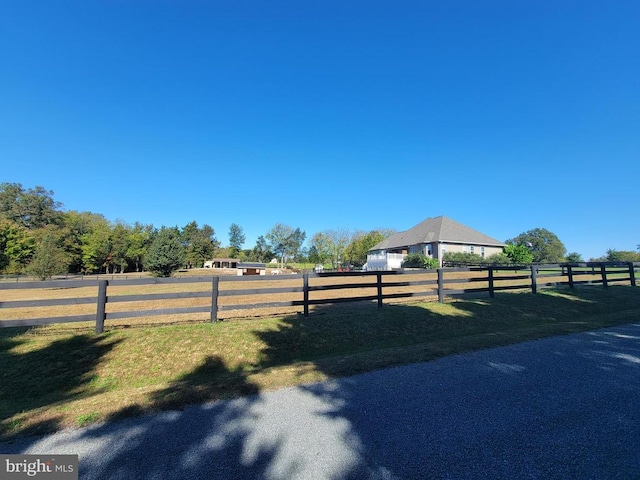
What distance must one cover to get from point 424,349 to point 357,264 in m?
54.4

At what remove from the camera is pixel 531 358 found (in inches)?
197

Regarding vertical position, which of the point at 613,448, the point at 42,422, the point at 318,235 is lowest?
the point at 42,422

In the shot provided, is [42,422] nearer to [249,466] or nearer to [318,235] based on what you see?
[249,466]

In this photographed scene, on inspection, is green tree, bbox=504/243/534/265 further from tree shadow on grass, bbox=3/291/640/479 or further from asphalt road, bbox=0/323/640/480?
asphalt road, bbox=0/323/640/480

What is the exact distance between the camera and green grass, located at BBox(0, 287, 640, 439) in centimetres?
374

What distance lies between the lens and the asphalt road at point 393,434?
2344 mm

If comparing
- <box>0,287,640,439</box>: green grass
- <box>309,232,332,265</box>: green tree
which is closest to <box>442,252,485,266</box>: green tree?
<box>0,287,640,439</box>: green grass

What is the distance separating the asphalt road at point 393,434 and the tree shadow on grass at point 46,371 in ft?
6.69

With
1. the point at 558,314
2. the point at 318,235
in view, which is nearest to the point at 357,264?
the point at 318,235

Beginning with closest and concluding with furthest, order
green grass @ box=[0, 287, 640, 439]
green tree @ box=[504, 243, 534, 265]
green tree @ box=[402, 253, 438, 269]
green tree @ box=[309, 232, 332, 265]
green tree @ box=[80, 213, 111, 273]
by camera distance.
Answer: green grass @ box=[0, 287, 640, 439], green tree @ box=[504, 243, 534, 265], green tree @ box=[402, 253, 438, 269], green tree @ box=[80, 213, 111, 273], green tree @ box=[309, 232, 332, 265]

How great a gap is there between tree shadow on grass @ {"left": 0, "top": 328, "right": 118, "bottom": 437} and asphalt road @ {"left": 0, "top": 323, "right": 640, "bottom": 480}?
2.04 m

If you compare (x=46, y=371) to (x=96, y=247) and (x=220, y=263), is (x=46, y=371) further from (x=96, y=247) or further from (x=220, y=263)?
(x=220, y=263)

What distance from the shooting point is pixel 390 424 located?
2.98 metres

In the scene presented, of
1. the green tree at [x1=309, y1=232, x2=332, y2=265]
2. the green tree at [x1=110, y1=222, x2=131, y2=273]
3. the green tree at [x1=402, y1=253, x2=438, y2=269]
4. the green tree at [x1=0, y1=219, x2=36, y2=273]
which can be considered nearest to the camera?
the green tree at [x1=402, y1=253, x2=438, y2=269]
